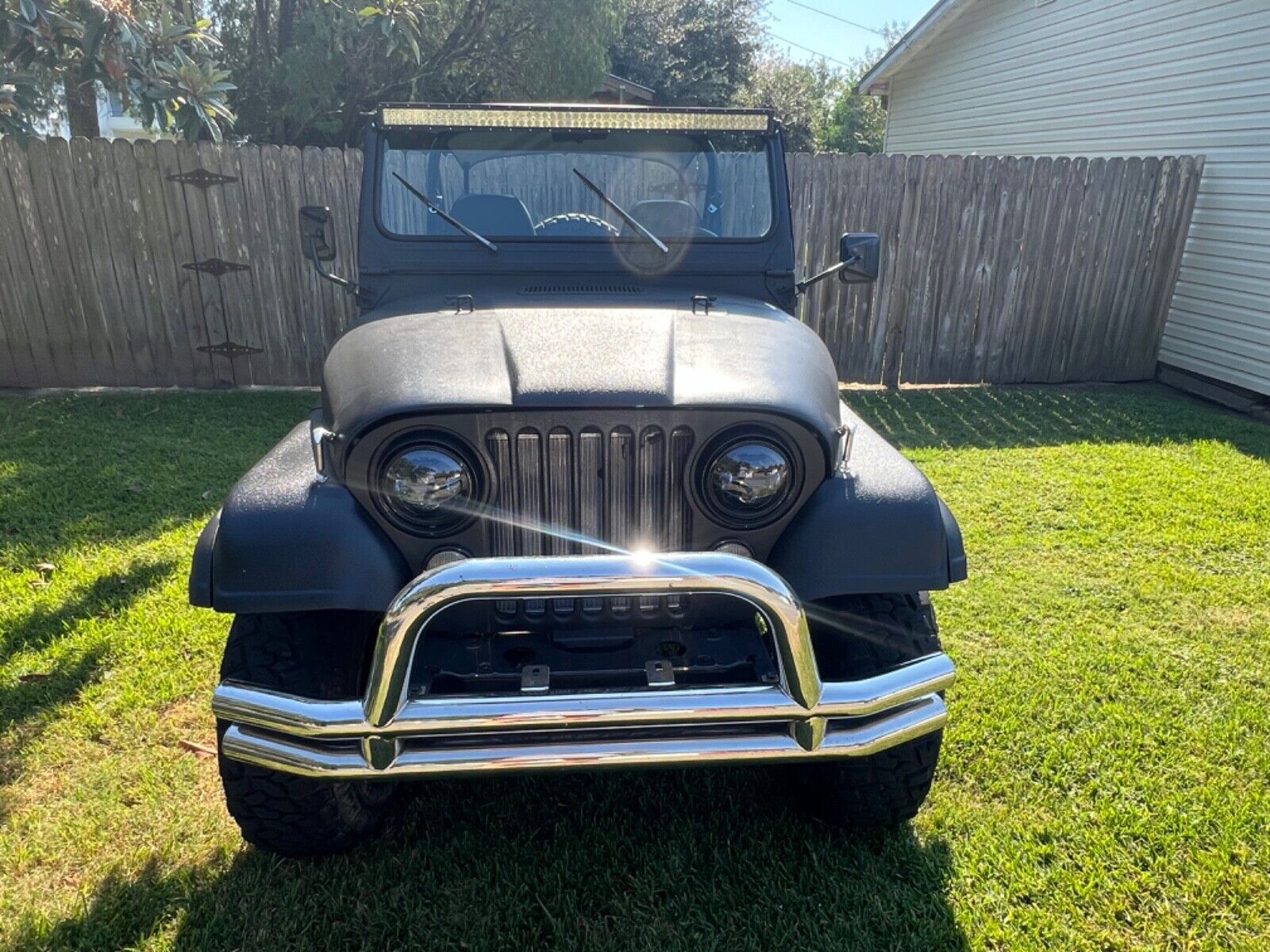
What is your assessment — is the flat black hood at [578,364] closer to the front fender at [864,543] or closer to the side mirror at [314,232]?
the front fender at [864,543]

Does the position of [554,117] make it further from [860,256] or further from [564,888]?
[564,888]

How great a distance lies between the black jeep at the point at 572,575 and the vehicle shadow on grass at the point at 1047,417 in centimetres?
424

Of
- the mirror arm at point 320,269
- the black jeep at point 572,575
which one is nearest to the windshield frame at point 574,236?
the mirror arm at point 320,269

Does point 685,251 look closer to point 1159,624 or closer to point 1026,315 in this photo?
point 1159,624

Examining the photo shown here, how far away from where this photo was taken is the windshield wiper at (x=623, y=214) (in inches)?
121

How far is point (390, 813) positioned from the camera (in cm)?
244

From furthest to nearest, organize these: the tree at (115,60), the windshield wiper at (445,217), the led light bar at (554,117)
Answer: the tree at (115,60) → the led light bar at (554,117) → the windshield wiper at (445,217)

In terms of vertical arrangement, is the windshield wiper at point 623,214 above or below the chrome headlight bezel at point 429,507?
above

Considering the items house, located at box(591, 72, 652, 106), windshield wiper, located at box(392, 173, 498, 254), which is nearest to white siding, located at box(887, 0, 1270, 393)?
house, located at box(591, 72, 652, 106)

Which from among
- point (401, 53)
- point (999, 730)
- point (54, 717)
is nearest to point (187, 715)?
point (54, 717)

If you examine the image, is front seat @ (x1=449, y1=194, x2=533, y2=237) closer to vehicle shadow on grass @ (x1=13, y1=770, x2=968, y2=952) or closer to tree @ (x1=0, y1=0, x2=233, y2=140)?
vehicle shadow on grass @ (x1=13, y1=770, x2=968, y2=952)

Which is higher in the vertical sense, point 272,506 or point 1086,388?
point 272,506

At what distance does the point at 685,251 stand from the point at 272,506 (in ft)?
6.05

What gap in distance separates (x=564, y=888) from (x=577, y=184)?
2.43m
